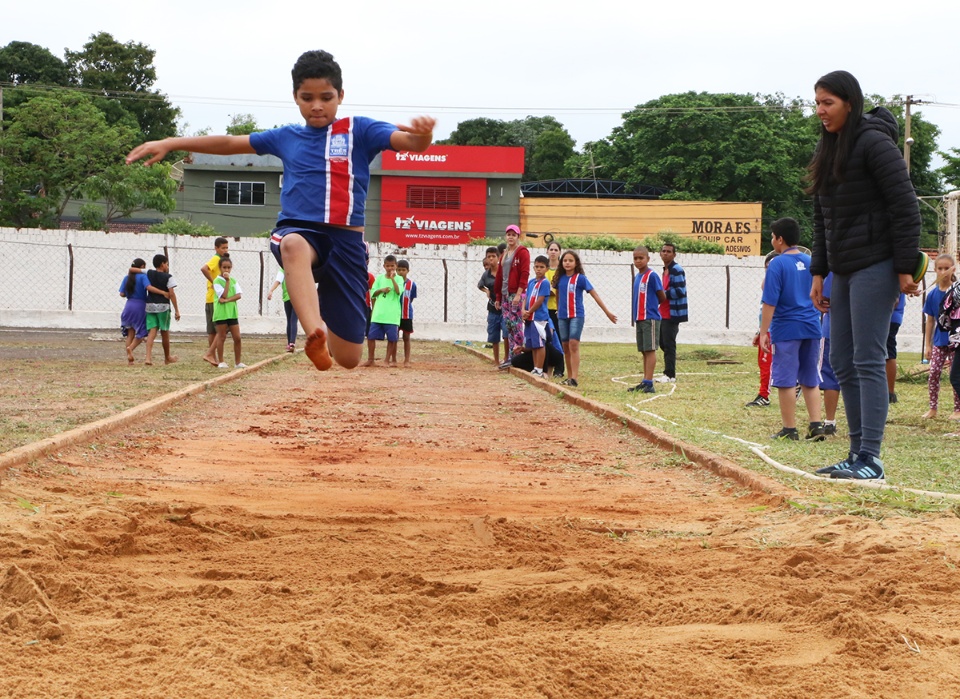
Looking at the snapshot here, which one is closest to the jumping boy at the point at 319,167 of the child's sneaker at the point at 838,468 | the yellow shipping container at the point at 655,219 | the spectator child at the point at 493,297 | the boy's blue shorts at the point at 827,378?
the child's sneaker at the point at 838,468

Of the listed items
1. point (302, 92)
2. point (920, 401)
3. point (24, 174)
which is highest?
point (24, 174)

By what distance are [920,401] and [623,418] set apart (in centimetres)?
472

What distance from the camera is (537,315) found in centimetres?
1411

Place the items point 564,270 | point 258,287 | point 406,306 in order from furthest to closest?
point 258,287
point 406,306
point 564,270

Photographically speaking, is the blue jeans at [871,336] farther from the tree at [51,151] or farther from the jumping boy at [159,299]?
the tree at [51,151]

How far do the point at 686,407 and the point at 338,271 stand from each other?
555 cm

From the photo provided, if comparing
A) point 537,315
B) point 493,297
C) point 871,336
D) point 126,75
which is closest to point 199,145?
point 871,336

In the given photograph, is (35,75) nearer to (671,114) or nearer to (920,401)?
(671,114)

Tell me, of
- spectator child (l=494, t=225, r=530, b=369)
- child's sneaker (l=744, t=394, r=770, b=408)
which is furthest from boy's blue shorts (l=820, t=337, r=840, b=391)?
spectator child (l=494, t=225, r=530, b=369)

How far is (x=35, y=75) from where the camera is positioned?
66.3 m

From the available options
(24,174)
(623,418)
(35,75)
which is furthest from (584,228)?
(623,418)

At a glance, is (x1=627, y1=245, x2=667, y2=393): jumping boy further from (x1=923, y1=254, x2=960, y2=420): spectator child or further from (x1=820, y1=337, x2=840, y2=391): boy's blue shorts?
(x1=820, y1=337, x2=840, y2=391): boy's blue shorts

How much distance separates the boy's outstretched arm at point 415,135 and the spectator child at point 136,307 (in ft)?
34.4

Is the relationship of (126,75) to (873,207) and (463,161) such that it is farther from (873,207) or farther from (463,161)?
(873,207)
